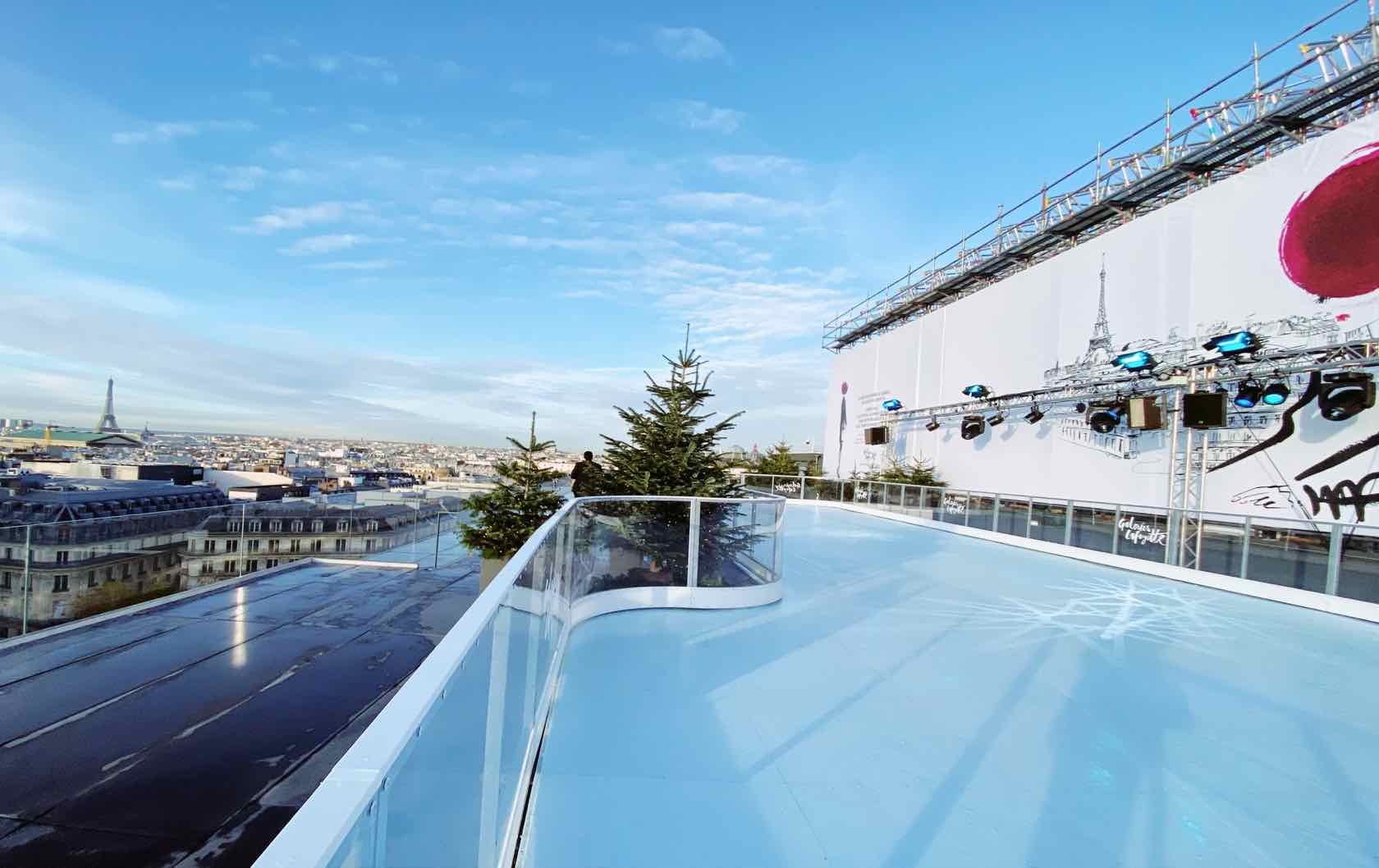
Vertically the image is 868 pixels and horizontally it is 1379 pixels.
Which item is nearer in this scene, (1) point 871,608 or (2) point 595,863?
(2) point 595,863

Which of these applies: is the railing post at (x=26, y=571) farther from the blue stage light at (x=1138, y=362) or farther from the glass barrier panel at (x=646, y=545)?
the blue stage light at (x=1138, y=362)

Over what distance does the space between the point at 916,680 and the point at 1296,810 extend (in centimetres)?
179

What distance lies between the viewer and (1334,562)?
22.5 feet

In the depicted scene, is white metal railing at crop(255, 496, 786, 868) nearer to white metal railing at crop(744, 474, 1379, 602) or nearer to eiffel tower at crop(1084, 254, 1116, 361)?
white metal railing at crop(744, 474, 1379, 602)

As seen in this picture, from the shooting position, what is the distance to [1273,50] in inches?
462

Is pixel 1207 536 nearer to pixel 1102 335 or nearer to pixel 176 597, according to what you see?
pixel 1102 335

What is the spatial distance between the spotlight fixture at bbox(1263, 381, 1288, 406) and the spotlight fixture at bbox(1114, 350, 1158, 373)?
1.70 m

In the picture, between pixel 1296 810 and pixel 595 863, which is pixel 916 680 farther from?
pixel 595 863

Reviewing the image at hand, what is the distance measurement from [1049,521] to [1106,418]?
4076 mm

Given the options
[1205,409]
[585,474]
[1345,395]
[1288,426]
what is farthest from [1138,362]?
[585,474]

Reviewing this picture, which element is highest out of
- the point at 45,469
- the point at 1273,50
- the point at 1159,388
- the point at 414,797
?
the point at 1273,50

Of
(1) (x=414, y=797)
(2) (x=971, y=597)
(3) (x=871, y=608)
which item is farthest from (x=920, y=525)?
(1) (x=414, y=797)

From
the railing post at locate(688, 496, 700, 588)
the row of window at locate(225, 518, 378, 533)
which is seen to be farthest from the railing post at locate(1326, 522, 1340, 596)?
the row of window at locate(225, 518, 378, 533)

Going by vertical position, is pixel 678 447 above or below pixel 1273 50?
below
